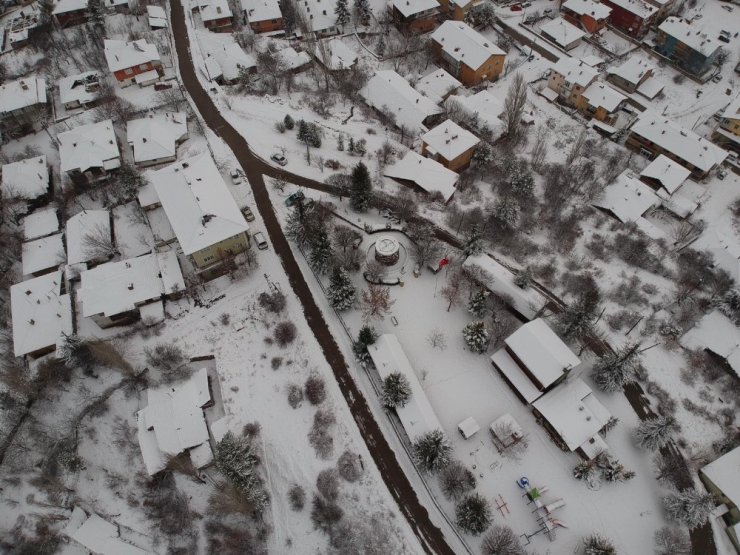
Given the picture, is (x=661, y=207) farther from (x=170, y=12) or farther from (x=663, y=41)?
(x=170, y=12)

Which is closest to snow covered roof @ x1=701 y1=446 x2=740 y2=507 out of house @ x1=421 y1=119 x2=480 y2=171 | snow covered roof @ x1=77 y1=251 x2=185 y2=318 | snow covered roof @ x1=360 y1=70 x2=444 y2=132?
house @ x1=421 y1=119 x2=480 y2=171

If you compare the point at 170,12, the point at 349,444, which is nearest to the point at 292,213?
the point at 349,444

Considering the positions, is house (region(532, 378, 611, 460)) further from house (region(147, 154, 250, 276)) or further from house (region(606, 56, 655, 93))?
house (region(606, 56, 655, 93))

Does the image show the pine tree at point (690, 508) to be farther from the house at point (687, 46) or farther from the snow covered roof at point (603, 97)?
the house at point (687, 46)

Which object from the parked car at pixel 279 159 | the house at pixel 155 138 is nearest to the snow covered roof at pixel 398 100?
the parked car at pixel 279 159

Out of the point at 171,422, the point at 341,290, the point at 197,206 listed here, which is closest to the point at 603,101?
the point at 341,290

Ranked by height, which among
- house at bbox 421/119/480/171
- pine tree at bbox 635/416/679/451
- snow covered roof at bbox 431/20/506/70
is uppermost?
snow covered roof at bbox 431/20/506/70
